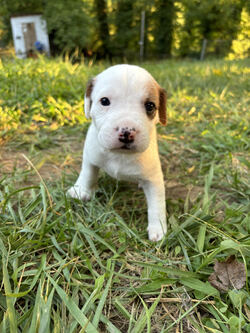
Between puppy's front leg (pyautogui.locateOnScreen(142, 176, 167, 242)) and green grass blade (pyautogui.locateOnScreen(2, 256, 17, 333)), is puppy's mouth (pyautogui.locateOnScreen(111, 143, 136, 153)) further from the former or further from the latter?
green grass blade (pyautogui.locateOnScreen(2, 256, 17, 333))

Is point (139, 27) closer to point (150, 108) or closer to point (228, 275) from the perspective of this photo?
point (150, 108)

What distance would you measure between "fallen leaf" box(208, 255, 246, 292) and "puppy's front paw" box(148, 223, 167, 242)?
13.7 inches

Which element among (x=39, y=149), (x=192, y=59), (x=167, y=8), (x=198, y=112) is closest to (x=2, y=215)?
(x=39, y=149)

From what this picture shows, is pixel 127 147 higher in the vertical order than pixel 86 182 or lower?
higher

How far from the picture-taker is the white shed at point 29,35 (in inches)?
174

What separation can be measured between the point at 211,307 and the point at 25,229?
815mm

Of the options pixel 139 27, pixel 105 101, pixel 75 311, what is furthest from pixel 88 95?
pixel 139 27

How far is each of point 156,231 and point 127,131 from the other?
1.84 feet

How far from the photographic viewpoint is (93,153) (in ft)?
5.07

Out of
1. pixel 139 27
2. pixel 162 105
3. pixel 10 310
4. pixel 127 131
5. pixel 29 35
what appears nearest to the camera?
pixel 10 310

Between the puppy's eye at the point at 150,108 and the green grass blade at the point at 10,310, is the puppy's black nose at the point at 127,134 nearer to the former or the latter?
the puppy's eye at the point at 150,108

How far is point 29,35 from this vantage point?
4.96 m

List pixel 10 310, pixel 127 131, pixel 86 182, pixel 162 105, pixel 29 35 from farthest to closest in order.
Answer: pixel 29 35 < pixel 86 182 < pixel 162 105 < pixel 127 131 < pixel 10 310

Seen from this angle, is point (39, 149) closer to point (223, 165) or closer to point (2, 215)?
point (2, 215)
